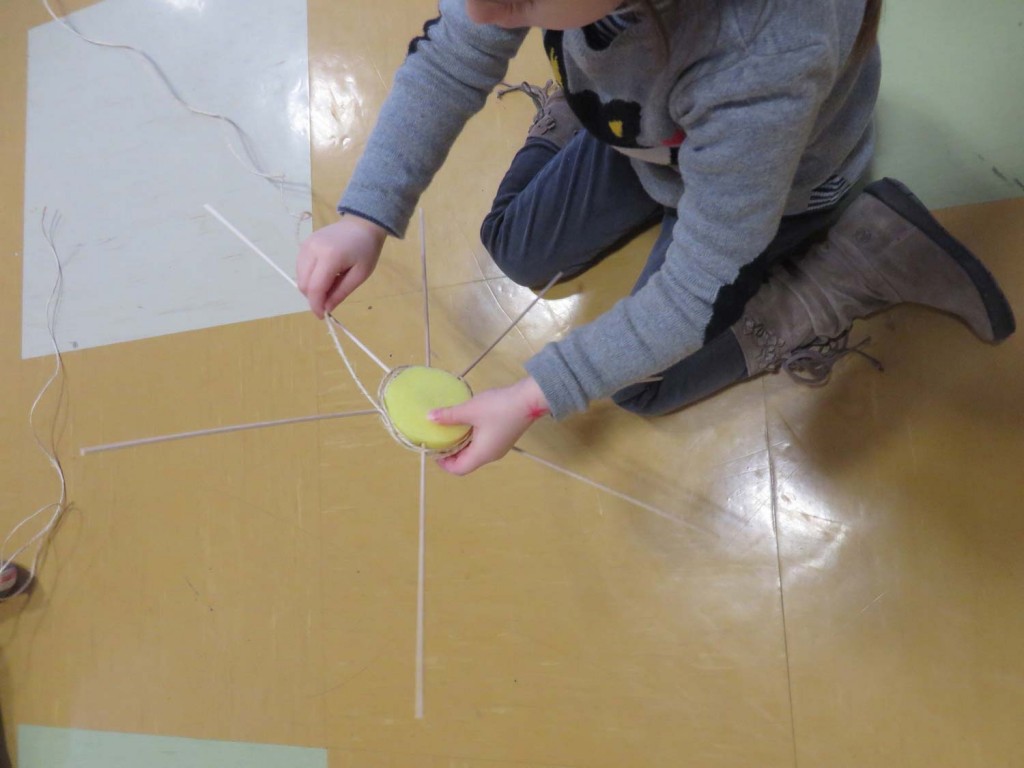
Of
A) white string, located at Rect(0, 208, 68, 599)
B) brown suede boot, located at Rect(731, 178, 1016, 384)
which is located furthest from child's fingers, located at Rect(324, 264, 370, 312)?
white string, located at Rect(0, 208, 68, 599)

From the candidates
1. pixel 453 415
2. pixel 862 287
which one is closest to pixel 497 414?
pixel 453 415

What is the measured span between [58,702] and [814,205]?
146 cm

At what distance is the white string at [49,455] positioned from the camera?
4.29 ft

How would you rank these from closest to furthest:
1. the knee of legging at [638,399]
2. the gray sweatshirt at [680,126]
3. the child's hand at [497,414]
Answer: the gray sweatshirt at [680,126] → the child's hand at [497,414] → the knee of legging at [638,399]

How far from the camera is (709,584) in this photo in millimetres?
954

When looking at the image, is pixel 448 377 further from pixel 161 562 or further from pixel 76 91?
pixel 76 91

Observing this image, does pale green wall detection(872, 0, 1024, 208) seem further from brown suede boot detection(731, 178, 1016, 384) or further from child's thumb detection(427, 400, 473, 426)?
child's thumb detection(427, 400, 473, 426)

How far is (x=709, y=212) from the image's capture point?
23.2 inches

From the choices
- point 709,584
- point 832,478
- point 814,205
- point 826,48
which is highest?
point 826,48

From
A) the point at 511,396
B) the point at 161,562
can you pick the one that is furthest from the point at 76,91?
the point at 511,396

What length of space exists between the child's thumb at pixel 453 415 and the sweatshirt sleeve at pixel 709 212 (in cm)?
7

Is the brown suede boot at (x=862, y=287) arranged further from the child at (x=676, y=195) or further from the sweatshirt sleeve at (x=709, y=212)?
the sweatshirt sleeve at (x=709, y=212)

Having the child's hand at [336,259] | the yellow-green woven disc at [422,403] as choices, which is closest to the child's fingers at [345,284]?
the child's hand at [336,259]

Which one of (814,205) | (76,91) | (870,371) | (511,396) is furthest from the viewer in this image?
(76,91)
